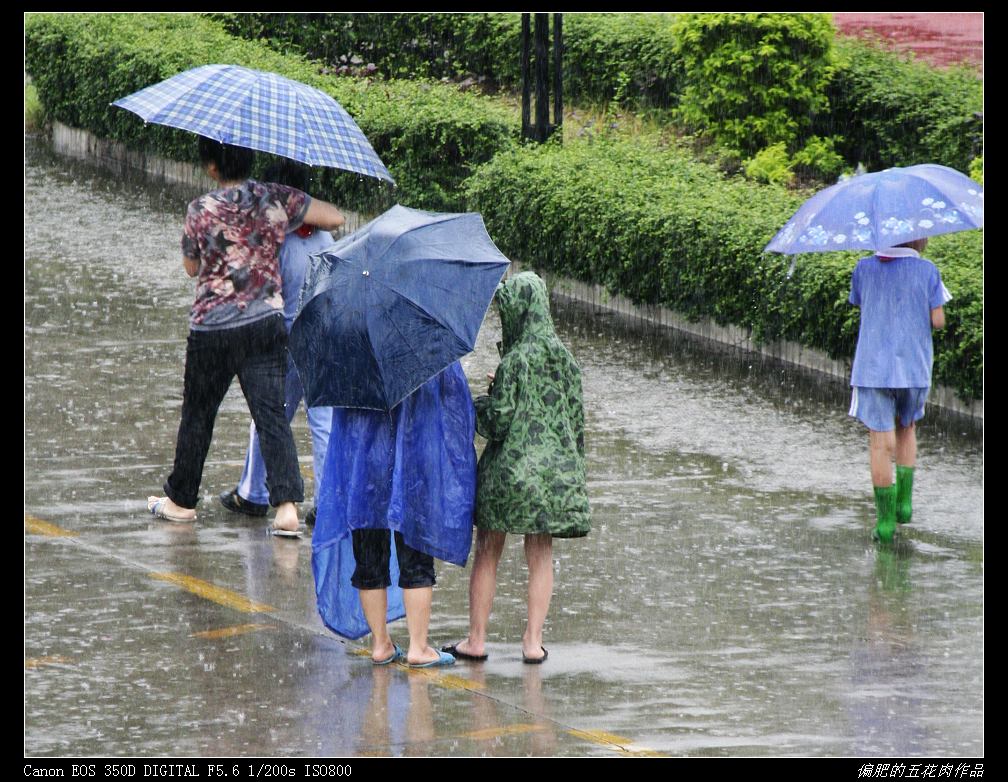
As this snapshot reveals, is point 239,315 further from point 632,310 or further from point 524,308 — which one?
point 632,310

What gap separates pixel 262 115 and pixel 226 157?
276mm

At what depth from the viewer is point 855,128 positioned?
18766 millimetres

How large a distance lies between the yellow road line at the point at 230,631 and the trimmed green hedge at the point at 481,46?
12721mm

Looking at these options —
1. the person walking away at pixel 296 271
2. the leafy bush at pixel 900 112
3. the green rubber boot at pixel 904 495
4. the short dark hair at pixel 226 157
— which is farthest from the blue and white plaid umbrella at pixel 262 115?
the leafy bush at pixel 900 112

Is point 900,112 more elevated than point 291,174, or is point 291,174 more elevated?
point 291,174

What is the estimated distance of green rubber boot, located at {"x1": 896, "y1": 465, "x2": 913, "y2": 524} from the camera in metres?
9.34

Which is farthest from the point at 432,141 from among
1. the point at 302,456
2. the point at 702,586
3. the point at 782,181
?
the point at 702,586

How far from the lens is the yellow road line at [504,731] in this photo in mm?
6426

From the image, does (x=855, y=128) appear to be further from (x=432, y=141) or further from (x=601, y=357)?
(x=601, y=357)

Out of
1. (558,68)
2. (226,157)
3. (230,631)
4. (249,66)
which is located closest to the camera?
(230,631)

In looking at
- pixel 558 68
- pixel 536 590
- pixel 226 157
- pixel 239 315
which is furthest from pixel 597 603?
pixel 558 68

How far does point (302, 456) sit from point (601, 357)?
3138 millimetres

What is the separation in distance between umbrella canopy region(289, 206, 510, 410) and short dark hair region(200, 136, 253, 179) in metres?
1.85

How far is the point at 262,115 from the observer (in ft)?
28.9
